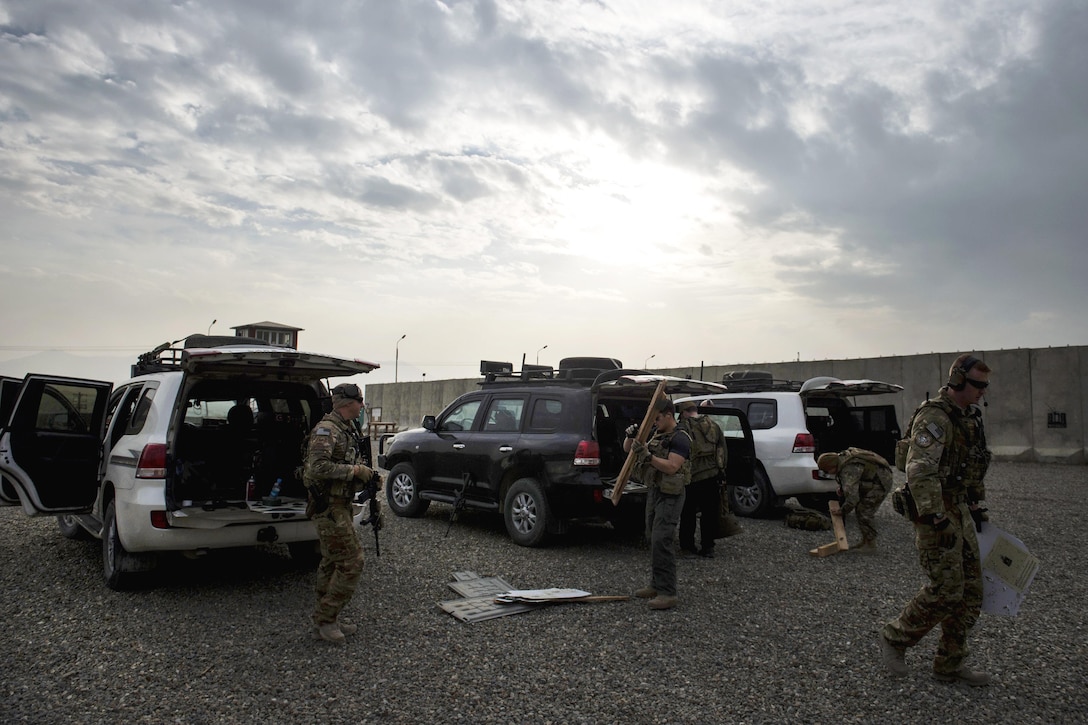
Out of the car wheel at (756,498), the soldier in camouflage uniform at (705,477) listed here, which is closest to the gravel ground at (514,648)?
the soldier in camouflage uniform at (705,477)

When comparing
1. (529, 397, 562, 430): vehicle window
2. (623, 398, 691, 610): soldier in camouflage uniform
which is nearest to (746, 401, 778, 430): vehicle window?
(529, 397, 562, 430): vehicle window

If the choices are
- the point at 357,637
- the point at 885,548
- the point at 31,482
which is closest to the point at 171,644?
the point at 357,637

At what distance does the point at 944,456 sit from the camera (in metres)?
4.11

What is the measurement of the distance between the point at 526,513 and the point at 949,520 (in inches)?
173

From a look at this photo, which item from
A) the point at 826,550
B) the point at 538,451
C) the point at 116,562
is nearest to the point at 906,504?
the point at 826,550

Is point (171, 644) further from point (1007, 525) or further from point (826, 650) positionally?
point (1007, 525)

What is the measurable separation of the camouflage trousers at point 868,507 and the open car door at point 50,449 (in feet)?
23.8

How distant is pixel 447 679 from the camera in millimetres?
4152

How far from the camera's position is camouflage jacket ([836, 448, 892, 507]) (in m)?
8.05

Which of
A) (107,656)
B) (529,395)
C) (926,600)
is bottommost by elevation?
(107,656)

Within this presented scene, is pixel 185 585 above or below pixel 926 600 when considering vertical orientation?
below

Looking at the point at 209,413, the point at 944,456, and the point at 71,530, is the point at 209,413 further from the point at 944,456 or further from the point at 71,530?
the point at 944,456

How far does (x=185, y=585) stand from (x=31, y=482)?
4.90 ft

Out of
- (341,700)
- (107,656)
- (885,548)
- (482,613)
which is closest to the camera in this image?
(341,700)
